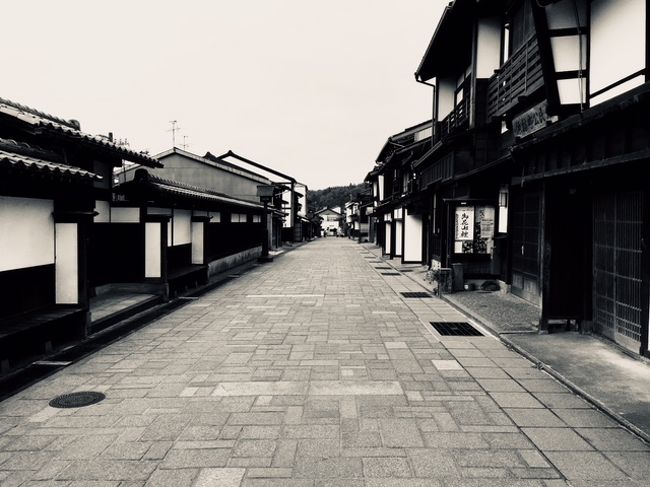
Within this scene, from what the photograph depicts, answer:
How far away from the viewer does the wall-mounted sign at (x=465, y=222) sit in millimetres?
16281

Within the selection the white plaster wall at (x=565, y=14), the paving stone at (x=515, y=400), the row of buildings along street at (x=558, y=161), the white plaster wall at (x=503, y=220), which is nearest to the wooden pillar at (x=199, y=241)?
the row of buildings along street at (x=558, y=161)

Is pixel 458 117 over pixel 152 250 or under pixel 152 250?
over

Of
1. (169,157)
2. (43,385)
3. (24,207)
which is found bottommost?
(43,385)

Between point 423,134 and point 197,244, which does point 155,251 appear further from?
point 423,134

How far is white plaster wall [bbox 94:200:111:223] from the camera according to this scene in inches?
544

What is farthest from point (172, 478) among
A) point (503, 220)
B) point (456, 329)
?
point (503, 220)

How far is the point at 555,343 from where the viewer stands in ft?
29.4

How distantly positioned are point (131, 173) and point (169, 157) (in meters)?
15.8

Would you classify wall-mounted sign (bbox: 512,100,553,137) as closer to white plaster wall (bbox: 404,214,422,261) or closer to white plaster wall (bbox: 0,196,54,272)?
white plaster wall (bbox: 0,196,54,272)

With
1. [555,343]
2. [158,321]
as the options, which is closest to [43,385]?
[158,321]

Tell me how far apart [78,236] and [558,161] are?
32.1ft

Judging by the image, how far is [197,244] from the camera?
19.4 m

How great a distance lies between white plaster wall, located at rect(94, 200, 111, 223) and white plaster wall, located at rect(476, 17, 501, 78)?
12886 mm

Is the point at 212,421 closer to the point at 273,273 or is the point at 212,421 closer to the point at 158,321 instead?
the point at 158,321
